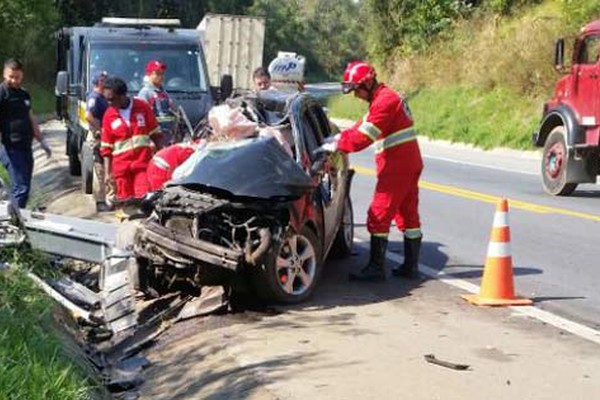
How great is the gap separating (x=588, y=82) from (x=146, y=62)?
→ 6339mm

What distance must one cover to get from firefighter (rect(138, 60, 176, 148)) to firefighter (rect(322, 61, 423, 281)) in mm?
3901

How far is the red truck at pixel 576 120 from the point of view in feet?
48.5

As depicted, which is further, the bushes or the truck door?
the bushes

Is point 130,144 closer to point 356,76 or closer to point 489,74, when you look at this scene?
point 356,76

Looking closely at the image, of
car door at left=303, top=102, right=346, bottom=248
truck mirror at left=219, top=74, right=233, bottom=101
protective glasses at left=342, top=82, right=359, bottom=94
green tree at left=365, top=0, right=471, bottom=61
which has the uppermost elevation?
green tree at left=365, top=0, right=471, bottom=61

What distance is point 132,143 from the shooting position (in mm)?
10508

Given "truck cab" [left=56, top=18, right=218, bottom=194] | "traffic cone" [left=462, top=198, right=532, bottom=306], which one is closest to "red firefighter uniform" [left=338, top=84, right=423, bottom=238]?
"traffic cone" [left=462, top=198, right=532, bottom=306]

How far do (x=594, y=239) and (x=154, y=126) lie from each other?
191 inches

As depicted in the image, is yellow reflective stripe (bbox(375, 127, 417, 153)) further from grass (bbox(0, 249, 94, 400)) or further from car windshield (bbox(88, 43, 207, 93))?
car windshield (bbox(88, 43, 207, 93))

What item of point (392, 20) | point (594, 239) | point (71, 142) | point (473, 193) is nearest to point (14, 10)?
point (392, 20)

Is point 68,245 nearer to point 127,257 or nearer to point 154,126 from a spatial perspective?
point 127,257

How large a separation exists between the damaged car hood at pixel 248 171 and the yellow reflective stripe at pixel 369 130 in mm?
733

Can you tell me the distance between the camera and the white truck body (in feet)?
77.9

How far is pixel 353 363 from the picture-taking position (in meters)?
6.25
